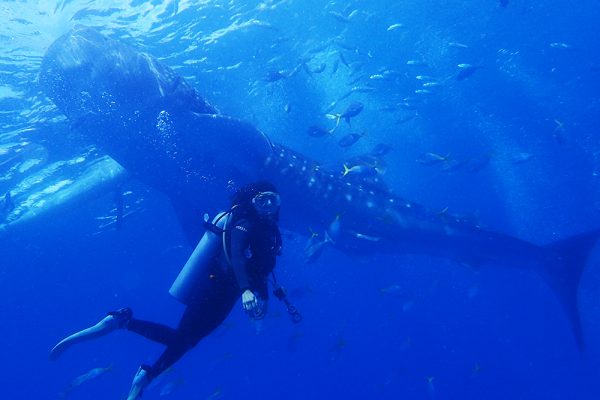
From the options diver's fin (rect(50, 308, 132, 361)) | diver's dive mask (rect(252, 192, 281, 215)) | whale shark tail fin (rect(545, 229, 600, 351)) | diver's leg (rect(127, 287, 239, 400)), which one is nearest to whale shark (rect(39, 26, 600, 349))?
whale shark tail fin (rect(545, 229, 600, 351))

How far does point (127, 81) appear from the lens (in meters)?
10.0

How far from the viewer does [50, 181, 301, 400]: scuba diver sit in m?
4.49

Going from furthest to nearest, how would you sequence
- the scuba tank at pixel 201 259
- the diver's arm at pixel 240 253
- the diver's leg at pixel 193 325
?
the diver's leg at pixel 193 325 < the scuba tank at pixel 201 259 < the diver's arm at pixel 240 253

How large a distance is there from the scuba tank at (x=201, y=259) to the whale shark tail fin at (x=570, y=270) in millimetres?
9090

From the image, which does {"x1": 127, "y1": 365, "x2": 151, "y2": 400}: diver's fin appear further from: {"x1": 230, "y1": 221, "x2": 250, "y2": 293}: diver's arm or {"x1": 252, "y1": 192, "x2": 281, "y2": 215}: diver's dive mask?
{"x1": 252, "y1": 192, "x2": 281, "y2": 215}: diver's dive mask

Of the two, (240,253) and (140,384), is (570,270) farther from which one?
(140,384)

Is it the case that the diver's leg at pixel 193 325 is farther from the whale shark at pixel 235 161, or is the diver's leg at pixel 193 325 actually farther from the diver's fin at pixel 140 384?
the whale shark at pixel 235 161

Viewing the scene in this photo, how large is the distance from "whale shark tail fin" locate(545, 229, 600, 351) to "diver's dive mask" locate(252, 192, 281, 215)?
8735 millimetres

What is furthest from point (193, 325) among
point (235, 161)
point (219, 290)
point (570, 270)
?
point (570, 270)

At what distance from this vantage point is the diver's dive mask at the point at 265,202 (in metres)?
4.68

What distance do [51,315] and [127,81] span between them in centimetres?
5679

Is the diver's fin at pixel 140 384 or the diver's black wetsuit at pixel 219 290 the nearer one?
the diver's black wetsuit at pixel 219 290

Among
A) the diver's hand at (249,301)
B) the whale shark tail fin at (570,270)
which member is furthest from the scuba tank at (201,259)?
the whale shark tail fin at (570,270)

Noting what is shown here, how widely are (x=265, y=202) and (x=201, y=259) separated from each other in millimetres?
1198
